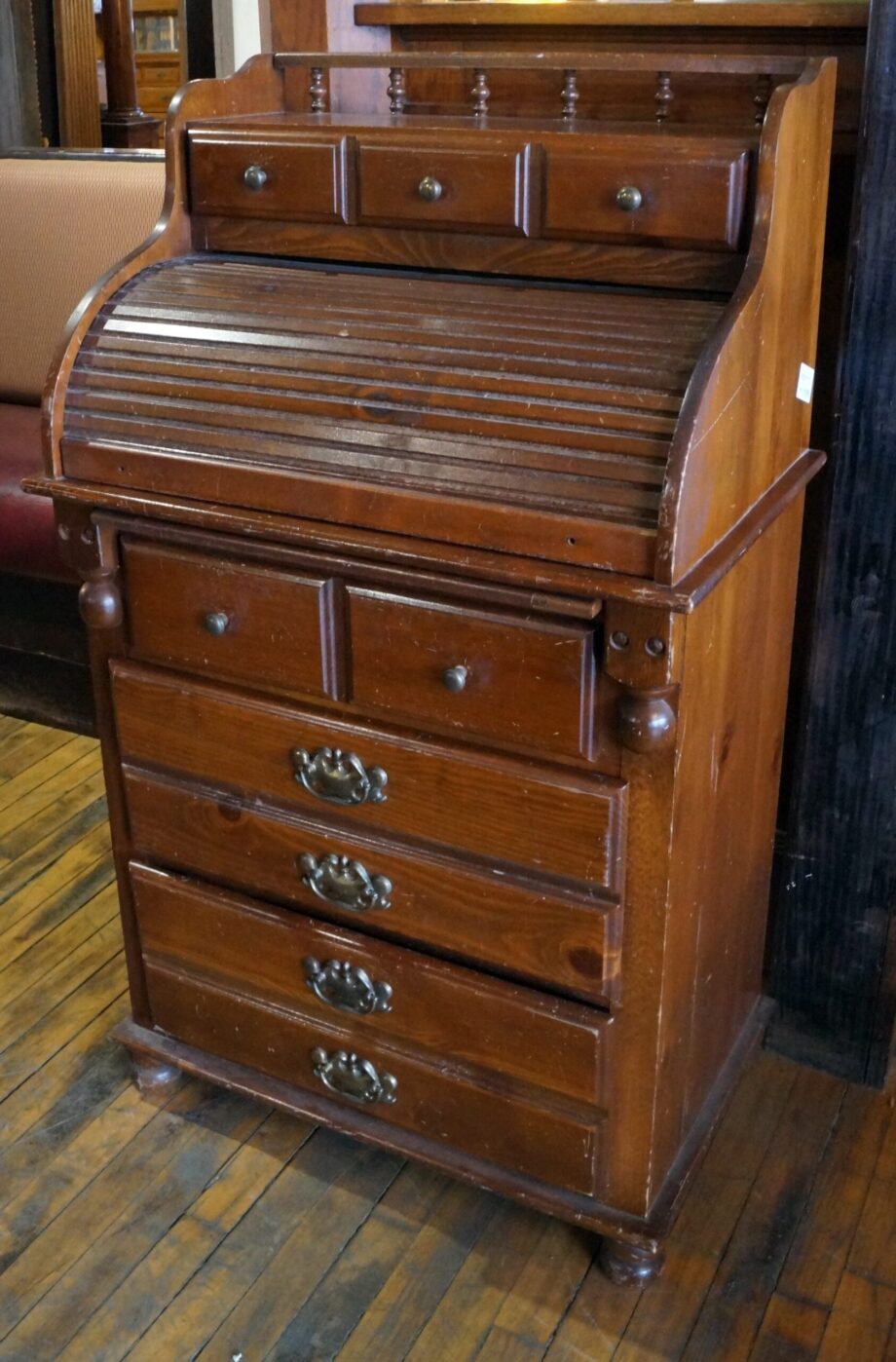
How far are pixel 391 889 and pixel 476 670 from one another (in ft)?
1.20

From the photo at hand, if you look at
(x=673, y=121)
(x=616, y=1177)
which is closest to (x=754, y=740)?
(x=616, y=1177)

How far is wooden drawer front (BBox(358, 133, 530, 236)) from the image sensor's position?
168 cm

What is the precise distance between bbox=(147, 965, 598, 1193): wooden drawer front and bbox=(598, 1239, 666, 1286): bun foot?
0.09 meters

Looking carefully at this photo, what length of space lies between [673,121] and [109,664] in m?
1.07

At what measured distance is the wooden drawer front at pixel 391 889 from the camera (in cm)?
174

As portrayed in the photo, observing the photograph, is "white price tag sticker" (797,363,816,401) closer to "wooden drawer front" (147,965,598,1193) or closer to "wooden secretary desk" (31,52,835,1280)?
"wooden secretary desk" (31,52,835,1280)

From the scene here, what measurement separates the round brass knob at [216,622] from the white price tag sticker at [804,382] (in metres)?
0.77

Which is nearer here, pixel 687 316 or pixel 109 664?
pixel 687 316

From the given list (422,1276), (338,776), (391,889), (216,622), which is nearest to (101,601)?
(216,622)

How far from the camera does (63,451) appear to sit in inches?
71.9

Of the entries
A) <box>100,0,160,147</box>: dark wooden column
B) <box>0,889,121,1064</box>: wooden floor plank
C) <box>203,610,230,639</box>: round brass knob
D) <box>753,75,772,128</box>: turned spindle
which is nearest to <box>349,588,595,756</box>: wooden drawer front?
<box>203,610,230,639</box>: round brass knob

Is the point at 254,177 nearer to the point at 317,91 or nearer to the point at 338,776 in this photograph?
the point at 317,91

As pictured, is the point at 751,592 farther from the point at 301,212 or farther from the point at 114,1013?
the point at 114,1013

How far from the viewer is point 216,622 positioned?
1800 millimetres
